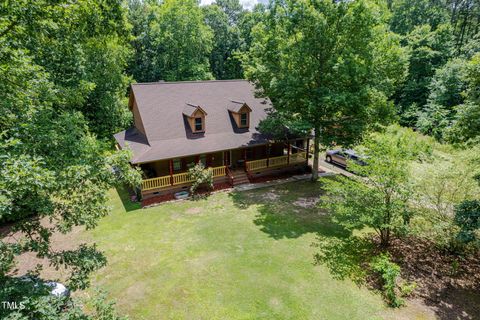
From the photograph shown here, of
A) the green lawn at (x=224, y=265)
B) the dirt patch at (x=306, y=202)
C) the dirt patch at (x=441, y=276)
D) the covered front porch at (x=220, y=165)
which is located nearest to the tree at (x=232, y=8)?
the covered front porch at (x=220, y=165)

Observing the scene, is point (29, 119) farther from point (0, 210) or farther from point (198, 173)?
point (198, 173)

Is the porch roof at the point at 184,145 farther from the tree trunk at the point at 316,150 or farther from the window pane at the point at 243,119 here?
the tree trunk at the point at 316,150

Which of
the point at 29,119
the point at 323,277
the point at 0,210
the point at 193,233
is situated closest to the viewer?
the point at 0,210

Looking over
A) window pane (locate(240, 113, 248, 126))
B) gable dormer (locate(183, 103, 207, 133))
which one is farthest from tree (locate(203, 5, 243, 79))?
gable dormer (locate(183, 103, 207, 133))

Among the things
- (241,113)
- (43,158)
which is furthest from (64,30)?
(241,113)

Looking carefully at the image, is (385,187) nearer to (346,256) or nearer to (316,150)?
(346,256)

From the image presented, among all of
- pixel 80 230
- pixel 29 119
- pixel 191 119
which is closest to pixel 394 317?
pixel 29 119

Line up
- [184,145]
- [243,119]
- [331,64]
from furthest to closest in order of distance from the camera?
[243,119] < [184,145] < [331,64]
